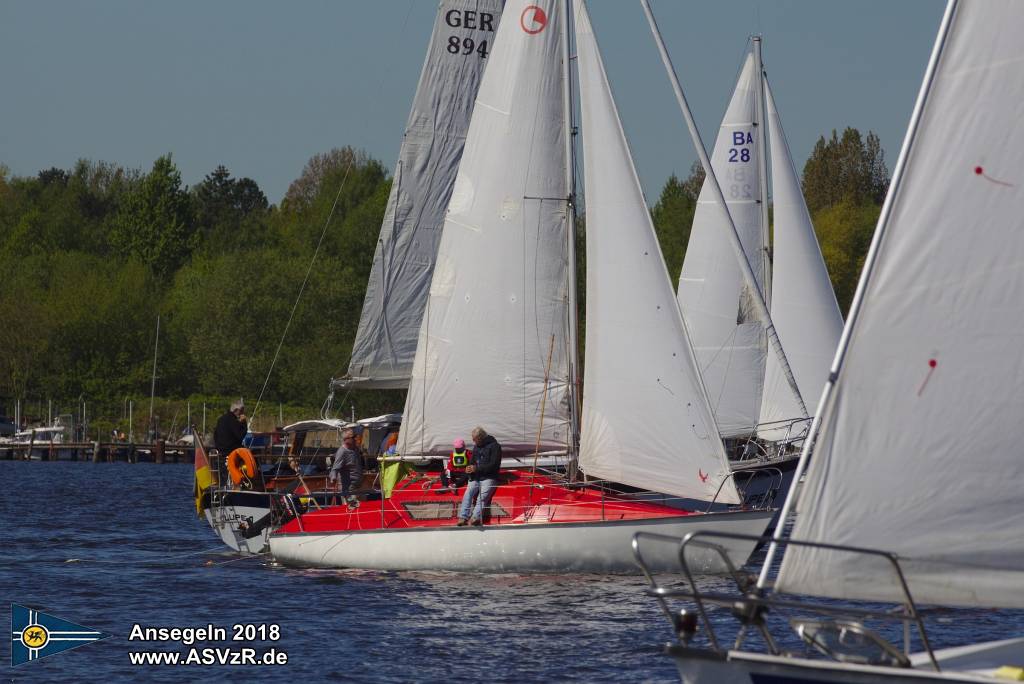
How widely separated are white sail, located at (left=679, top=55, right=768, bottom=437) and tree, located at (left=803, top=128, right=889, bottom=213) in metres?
79.2

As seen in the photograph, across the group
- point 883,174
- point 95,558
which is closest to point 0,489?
point 95,558

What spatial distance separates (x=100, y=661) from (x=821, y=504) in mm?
10172

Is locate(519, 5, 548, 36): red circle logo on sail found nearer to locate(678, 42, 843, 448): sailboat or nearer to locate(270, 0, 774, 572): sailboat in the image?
locate(270, 0, 774, 572): sailboat

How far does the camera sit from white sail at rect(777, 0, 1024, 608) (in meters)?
10.4

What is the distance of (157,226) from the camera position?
411 feet

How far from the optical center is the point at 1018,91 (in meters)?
10.4

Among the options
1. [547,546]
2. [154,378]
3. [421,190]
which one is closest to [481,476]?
[547,546]

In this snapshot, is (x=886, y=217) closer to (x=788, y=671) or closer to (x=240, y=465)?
(x=788, y=671)

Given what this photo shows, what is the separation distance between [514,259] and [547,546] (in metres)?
5.03

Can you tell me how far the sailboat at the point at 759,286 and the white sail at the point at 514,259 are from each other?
Answer: 1117 centimetres

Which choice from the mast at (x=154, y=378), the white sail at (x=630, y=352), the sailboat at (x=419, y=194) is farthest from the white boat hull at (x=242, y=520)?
the mast at (x=154, y=378)

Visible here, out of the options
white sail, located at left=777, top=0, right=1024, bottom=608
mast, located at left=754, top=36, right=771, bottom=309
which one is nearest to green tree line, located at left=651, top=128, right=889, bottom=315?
mast, located at left=754, top=36, right=771, bottom=309

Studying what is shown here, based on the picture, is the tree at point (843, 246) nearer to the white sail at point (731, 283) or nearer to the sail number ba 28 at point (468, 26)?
the white sail at point (731, 283)

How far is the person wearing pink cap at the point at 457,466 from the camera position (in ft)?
83.3
